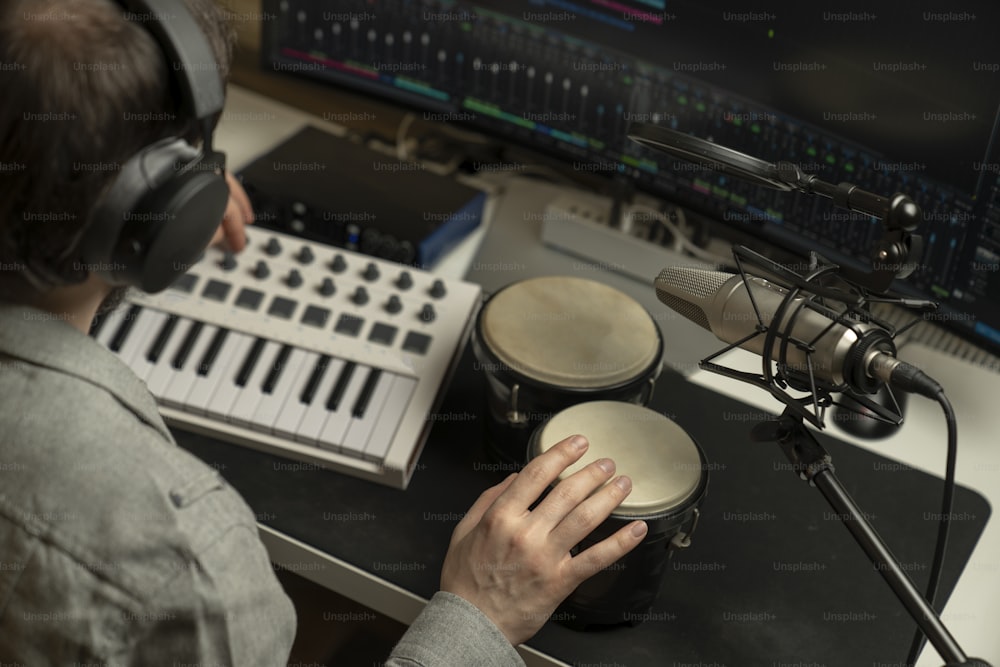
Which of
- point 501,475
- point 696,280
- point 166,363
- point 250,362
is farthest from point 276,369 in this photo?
point 696,280

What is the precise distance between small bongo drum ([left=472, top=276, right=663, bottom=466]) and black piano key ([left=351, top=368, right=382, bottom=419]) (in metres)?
0.14

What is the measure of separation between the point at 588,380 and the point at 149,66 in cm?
57

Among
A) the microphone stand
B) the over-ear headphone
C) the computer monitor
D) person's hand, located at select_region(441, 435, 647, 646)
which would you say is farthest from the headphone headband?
the computer monitor

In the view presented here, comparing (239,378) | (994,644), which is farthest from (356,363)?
(994,644)

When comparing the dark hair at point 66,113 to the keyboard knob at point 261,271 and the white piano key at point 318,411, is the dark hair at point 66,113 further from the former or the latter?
the keyboard knob at point 261,271

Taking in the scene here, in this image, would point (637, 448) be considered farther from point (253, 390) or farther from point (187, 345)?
point (187, 345)

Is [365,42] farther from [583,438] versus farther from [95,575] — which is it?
[95,575]

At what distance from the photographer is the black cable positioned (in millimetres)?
898

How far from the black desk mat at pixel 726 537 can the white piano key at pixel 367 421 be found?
0.05 metres

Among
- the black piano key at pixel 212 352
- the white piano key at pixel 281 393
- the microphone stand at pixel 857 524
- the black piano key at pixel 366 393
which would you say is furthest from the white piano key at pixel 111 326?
the microphone stand at pixel 857 524

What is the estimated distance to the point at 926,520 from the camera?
3.96 feet

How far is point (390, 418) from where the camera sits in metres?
1.22

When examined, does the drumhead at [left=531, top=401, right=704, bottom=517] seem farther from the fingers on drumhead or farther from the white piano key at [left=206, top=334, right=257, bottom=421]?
the white piano key at [left=206, top=334, right=257, bottom=421]

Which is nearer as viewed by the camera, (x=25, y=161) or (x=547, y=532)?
(x=25, y=161)
